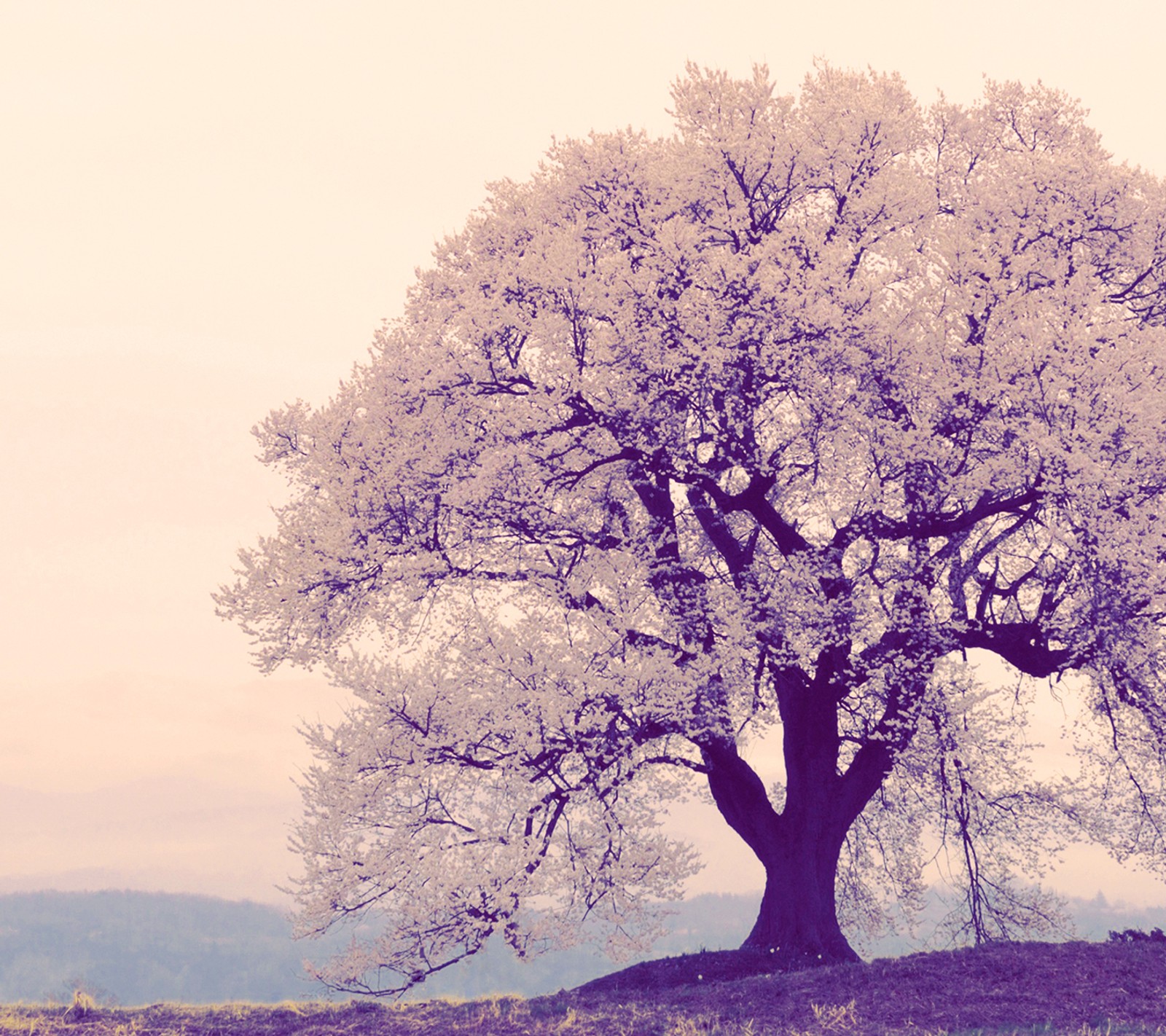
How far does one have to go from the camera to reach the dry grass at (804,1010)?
48.8 ft

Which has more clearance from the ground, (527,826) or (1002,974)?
(527,826)

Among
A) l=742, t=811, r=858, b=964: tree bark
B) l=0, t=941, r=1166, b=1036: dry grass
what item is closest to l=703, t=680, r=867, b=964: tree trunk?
l=742, t=811, r=858, b=964: tree bark

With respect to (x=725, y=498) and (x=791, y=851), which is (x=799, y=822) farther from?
(x=725, y=498)

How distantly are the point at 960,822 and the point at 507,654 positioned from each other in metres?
11.0

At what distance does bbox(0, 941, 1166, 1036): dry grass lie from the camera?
586 inches

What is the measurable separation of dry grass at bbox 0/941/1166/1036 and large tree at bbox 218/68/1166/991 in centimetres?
207

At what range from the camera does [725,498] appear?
71.2 feet

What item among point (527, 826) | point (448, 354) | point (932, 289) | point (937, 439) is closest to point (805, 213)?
point (932, 289)

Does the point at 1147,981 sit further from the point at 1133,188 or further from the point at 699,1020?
the point at 1133,188

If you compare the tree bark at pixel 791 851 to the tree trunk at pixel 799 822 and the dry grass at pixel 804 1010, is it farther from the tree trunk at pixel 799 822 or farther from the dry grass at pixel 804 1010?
the dry grass at pixel 804 1010

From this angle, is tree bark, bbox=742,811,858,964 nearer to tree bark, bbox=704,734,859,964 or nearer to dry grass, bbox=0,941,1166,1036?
tree bark, bbox=704,734,859,964

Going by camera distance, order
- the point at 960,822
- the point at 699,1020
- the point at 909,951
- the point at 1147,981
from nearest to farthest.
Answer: the point at 699,1020
the point at 1147,981
the point at 909,951
the point at 960,822

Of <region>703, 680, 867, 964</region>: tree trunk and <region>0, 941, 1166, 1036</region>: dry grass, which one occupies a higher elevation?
<region>703, 680, 867, 964</region>: tree trunk

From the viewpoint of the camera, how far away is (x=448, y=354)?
68.3ft
